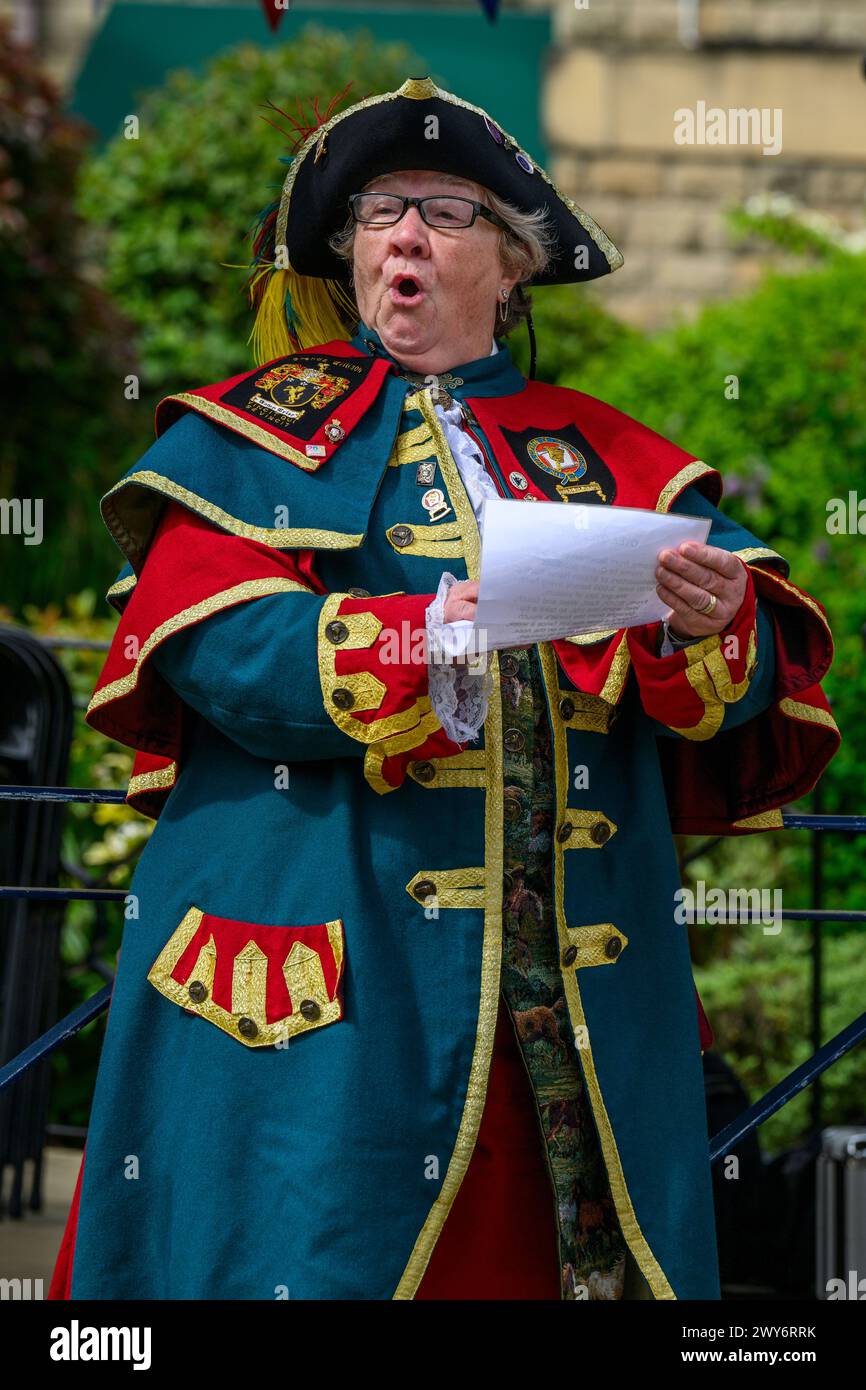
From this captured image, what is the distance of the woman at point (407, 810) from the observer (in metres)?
2.34

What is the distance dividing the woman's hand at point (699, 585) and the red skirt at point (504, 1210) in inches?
21.8

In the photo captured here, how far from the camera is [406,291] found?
2.64m

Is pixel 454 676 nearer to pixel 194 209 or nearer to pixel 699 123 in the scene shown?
pixel 194 209

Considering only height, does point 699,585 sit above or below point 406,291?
below

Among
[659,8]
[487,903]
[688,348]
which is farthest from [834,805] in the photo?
[659,8]

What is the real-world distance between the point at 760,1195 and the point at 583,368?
5.75 m

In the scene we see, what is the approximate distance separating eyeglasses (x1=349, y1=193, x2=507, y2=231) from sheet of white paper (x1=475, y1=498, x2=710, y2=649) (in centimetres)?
63

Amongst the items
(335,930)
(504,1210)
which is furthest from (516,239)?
(504,1210)

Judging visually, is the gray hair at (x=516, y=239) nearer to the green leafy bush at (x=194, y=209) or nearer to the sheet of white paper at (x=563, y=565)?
the sheet of white paper at (x=563, y=565)

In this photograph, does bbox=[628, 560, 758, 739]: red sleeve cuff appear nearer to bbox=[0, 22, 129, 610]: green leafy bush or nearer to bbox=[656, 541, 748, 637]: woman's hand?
bbox=[656, 541, 748, 637]: woman's hand

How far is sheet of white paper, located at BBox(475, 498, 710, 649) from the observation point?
215cm

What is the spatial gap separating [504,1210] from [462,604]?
31.8 inches

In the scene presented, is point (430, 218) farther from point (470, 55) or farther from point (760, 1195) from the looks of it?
point (470, 55)

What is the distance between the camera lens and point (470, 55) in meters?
10.4
